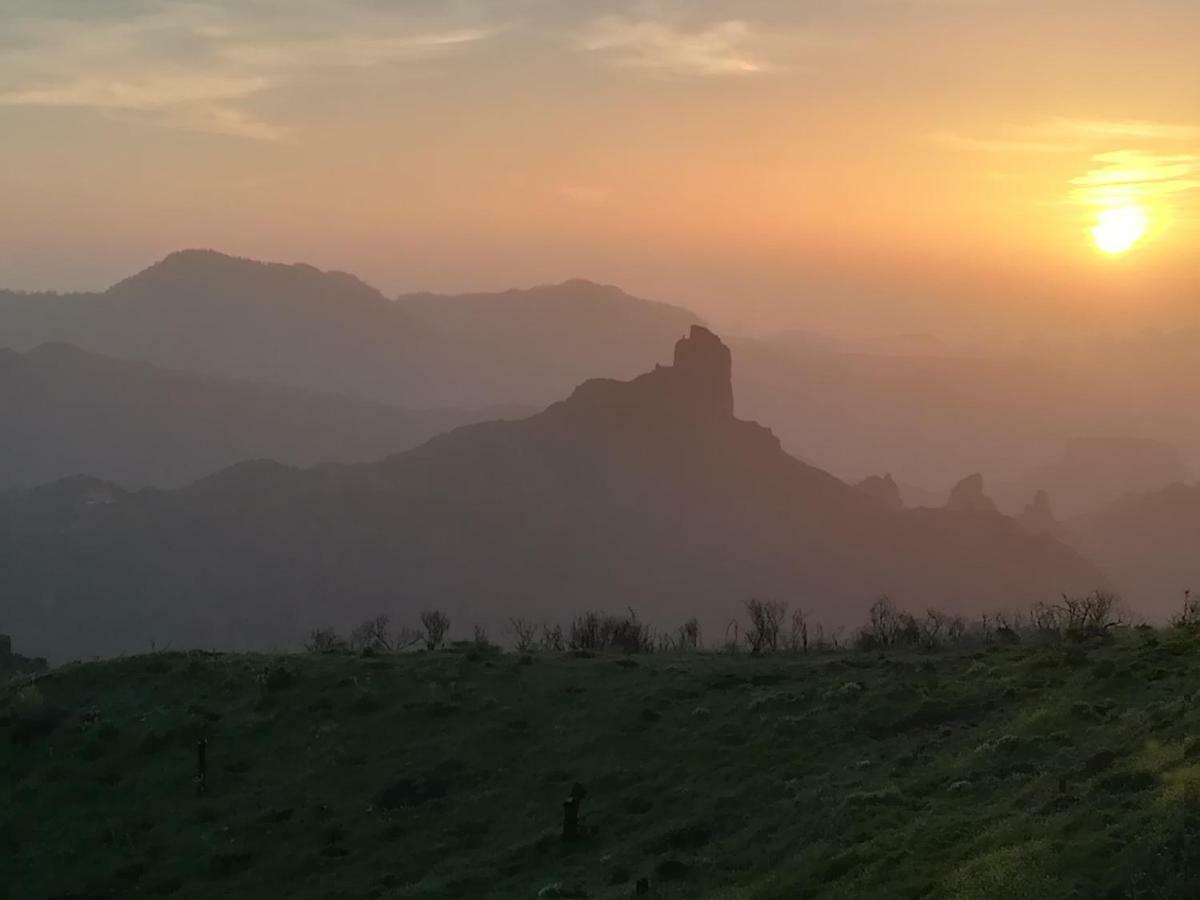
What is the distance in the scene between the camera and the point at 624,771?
34.2 metres

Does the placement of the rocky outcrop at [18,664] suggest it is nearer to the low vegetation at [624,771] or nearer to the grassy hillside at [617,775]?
the low vegetation at [624,771]

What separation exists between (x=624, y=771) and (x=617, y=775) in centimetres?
29

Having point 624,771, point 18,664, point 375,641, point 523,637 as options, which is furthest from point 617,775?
point 18,664

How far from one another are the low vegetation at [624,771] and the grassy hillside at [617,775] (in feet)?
0.37

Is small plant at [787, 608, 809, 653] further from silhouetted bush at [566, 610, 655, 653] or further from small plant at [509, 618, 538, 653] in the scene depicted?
small plant at [509, 618, 538, 653]

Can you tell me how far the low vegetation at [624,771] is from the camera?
20953 millimetres

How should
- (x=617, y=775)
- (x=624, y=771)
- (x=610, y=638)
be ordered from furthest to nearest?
(x=610, y=638) < (x=624, y=771) < (x=617, y=775)

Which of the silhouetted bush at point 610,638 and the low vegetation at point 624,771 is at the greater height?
the low vegetation at point 624,771

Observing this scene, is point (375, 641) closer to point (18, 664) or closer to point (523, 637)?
point (523, 637)

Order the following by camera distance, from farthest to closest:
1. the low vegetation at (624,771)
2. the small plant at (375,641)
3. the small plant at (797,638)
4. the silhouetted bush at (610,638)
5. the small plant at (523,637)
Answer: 1. the silhouetted bush at (610,638)
2. the small plant at (523,637)
3. the small plant at (375,641)
4. the small plant at (797,638)
5. the low vegetation at (624,771)

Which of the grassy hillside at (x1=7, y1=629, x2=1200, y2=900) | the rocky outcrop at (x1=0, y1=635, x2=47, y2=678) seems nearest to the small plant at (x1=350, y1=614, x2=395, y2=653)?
the grassy hillside at (x1=7, y1=629, x2=1200, y2=900)

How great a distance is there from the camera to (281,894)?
103 ft

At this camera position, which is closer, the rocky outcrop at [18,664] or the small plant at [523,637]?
the small plant at [523,637]

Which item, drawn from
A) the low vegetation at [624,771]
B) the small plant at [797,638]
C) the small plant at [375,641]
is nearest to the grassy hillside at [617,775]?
the low vegetation at [624,771]
